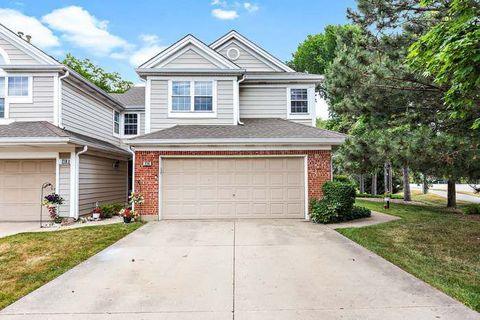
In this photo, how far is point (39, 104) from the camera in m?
11.6

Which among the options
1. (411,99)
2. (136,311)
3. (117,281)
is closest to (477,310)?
(136,311)

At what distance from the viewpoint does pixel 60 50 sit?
30.6 metres

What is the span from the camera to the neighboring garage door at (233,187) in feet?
36.9

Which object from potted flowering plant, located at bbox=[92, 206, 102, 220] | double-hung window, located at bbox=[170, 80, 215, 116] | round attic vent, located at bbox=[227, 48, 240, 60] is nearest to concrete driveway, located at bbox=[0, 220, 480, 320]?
potted flowering plant, located at bbox=[92, 206, 102, 220]

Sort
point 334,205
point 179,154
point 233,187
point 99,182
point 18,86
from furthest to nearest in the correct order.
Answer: point 99,182 → point 18,86 → point 233,187 → point 179,154 → point 334,205

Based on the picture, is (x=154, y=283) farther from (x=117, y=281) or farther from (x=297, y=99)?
(x=297, y=99)

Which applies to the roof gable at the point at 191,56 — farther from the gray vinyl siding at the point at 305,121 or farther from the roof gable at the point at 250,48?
the gray vinyl siding at the point at 305,121

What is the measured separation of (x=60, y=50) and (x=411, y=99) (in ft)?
103

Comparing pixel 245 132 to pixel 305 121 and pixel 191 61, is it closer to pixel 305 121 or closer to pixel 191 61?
pixel 305 121

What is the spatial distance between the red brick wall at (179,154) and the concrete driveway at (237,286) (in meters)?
3.36

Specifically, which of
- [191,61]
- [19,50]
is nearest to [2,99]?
[19,50]

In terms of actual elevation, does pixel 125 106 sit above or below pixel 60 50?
below

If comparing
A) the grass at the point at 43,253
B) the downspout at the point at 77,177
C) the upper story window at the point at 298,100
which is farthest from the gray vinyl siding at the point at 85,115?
the upper story window at the point at 298,100

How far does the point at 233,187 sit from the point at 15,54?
30.4ft
